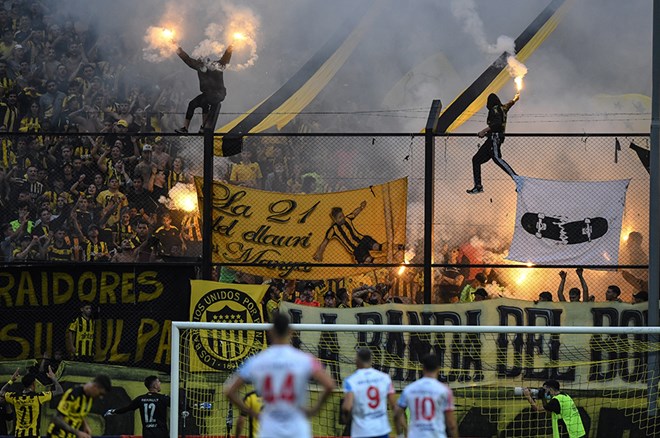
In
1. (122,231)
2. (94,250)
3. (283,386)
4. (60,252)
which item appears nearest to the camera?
(283,386)

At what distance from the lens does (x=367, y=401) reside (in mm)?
9508

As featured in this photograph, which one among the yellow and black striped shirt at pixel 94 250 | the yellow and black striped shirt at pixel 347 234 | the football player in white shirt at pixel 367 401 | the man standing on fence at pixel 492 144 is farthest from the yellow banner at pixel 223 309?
the football player in white shirt at pixel 367 401

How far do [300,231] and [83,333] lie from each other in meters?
3.06

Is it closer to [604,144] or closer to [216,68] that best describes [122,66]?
[216,68]

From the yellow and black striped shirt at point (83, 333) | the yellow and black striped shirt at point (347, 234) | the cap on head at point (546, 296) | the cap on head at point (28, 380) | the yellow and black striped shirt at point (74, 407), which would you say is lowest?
the yellow and black striped shirt at point (74, 407)

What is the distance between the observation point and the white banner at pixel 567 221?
45.6 ft

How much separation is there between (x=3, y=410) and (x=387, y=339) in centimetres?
482

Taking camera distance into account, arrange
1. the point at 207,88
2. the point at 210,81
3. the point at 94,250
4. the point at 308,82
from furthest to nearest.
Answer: the point at 308,82 → the point at 210,81 → the point at 207,88 → the point at 94,250

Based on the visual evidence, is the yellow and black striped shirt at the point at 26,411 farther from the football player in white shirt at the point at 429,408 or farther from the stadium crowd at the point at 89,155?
the football player in white shirt at the point at 429,408

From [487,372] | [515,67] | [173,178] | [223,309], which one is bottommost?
[487,372]

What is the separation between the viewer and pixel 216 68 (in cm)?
1614

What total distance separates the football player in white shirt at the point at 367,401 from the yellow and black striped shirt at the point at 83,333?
5589 mm

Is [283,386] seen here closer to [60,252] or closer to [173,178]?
[60,252]

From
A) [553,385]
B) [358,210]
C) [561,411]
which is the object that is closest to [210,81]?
[358,210]
